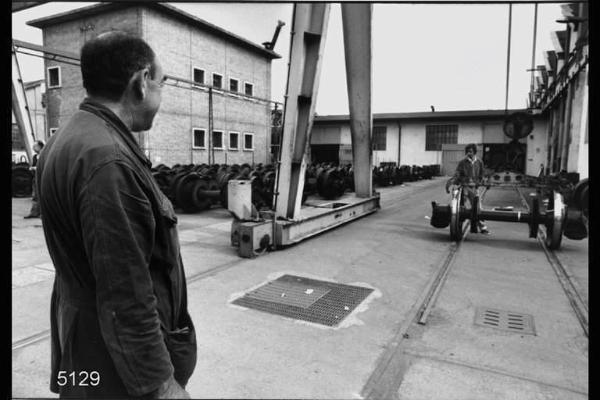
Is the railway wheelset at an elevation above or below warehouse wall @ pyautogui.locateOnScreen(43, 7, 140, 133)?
below

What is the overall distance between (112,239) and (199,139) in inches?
845

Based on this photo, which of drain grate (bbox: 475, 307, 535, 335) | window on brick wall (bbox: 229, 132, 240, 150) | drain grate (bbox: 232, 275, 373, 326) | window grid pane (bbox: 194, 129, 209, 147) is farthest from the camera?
window on brick wall (bbox: 229, 132, 240, 150)

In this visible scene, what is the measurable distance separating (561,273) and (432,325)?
2.71 meters

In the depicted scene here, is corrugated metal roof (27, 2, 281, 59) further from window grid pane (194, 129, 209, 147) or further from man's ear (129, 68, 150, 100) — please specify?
man's ear (129, 68, 150, 100)

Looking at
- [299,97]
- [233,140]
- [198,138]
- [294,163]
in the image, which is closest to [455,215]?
[294,163]

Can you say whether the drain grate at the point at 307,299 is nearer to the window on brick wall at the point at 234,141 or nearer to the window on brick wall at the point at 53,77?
the window on brick wall at the point at 234,141

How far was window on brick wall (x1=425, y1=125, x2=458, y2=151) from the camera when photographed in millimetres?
30359

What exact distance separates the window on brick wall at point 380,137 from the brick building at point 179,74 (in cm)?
1218

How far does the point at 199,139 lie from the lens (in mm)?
21766

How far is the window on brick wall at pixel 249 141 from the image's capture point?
82.3ft

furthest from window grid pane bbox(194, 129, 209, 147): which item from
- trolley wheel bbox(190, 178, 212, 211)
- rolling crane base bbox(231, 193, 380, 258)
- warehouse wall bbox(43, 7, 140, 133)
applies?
rolling crane base bbox(231, 193, 380, 258)

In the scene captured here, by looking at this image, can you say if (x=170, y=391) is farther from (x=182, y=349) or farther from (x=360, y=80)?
(x=360, y=80)

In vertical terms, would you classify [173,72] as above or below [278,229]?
above

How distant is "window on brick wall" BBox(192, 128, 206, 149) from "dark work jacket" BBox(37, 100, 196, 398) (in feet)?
67.1
